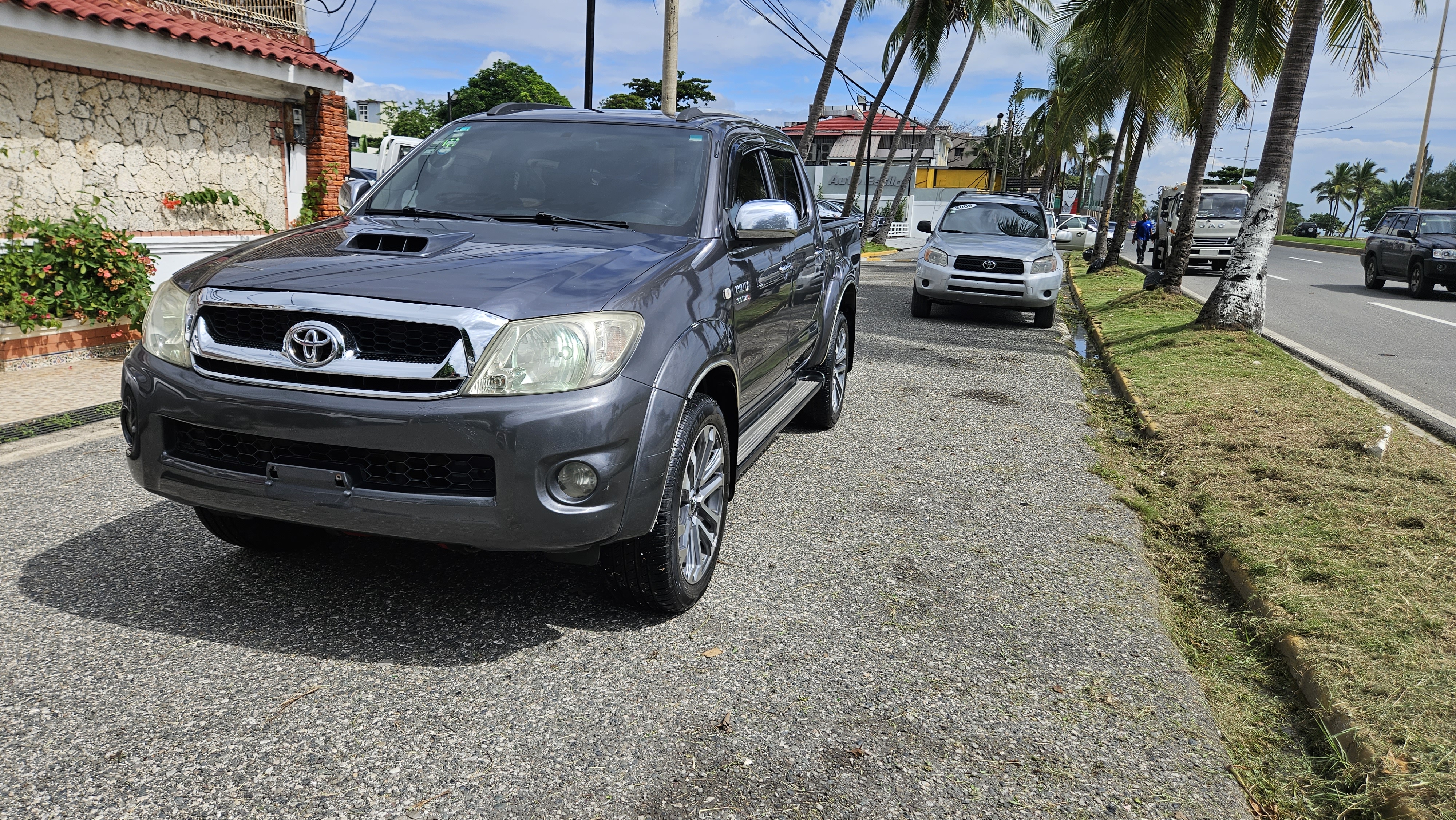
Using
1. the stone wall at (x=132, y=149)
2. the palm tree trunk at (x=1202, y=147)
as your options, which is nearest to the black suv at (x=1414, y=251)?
the palm tree trunk at (x=1202, y=147)

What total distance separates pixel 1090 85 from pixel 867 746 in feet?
72.5

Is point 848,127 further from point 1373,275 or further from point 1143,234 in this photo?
point 1373,275

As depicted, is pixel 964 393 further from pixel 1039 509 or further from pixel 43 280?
pixel 43 280

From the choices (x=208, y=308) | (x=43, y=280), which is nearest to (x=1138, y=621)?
(x=208, y=308)

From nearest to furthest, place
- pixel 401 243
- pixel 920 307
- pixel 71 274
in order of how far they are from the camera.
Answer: pixel 401 243 < pixel 71 274 < pixel 920 307

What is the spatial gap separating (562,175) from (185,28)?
26.6ft

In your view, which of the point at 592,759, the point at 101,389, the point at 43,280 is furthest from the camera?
the point at 43,280

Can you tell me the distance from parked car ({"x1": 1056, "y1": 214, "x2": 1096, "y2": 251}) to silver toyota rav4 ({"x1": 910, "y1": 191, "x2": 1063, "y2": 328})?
1.50m

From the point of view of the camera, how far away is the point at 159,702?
9.95 feet

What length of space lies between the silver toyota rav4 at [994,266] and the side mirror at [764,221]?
9.24 m

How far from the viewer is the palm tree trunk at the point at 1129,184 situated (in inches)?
925

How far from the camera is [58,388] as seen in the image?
739 cm

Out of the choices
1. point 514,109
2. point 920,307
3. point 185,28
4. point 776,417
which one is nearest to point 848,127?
point 920,307

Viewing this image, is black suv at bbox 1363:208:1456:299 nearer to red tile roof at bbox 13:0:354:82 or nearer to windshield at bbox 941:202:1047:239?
windshield at bbox 941:202:1047:239
